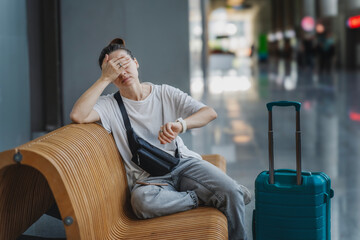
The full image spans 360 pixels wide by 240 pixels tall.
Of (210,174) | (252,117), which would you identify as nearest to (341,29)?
(252,117)

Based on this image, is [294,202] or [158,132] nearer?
[294,202]

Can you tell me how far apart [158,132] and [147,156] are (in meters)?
0.23

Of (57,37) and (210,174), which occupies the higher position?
(57,37)

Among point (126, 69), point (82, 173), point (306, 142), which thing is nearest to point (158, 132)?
point (126, 69)

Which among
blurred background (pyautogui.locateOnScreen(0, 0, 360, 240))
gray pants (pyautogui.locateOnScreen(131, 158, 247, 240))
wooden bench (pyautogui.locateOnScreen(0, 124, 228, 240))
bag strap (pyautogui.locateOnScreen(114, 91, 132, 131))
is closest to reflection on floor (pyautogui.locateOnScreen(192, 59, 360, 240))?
blurred background (pyautogui.locateOnScreen(0, 0, 360, 240))

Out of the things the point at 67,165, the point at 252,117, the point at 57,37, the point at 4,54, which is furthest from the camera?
the point at 252,117

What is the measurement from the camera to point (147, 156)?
312 centimetres

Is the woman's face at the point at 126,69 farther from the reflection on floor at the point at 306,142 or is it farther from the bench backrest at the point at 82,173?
the reflection on floor at the point at 306,142

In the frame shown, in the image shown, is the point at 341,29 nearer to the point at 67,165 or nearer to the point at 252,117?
the point at 252,117

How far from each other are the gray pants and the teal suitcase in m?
0.18

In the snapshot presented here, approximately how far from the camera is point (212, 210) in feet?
10.1

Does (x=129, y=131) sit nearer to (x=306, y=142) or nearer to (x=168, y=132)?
(x=168, y=132)

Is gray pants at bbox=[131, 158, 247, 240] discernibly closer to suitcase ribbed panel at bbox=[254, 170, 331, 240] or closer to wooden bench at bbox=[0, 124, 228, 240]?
wooden bench at bbox=[0, 124, 228, 240]

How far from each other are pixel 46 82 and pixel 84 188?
5.18m
